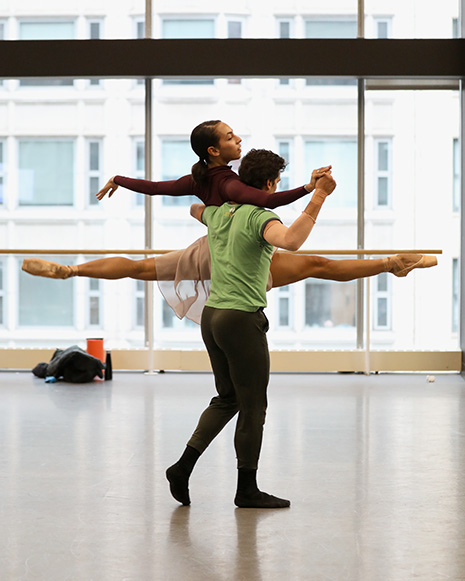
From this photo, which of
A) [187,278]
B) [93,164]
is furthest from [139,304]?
[187,278]

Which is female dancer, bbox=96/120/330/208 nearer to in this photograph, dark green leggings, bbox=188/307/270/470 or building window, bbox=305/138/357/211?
dark green leggings, bbox=188/307/270/470

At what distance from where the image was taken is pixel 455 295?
7602mm

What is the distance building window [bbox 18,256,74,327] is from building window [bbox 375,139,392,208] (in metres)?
2.77

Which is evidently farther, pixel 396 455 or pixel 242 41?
pixel 242 41

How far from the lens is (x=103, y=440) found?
4.36 meters

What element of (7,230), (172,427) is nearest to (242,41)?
(7,230)

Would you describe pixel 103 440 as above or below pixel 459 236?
below

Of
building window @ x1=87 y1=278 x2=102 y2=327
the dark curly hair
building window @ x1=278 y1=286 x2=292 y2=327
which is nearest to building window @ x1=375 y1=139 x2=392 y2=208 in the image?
building window @ x1=278 y1=286 x2=292 y2=327

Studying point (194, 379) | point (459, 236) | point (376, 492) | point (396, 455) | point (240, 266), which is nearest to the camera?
point (240, 266)

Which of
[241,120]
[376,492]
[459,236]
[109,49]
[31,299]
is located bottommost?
[376,492]

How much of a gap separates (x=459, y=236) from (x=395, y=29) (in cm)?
181

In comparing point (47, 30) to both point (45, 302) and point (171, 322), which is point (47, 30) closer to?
point (45, 302)

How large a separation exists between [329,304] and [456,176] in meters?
1.52

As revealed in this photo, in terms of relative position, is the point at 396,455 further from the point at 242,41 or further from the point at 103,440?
the point at 242,41
